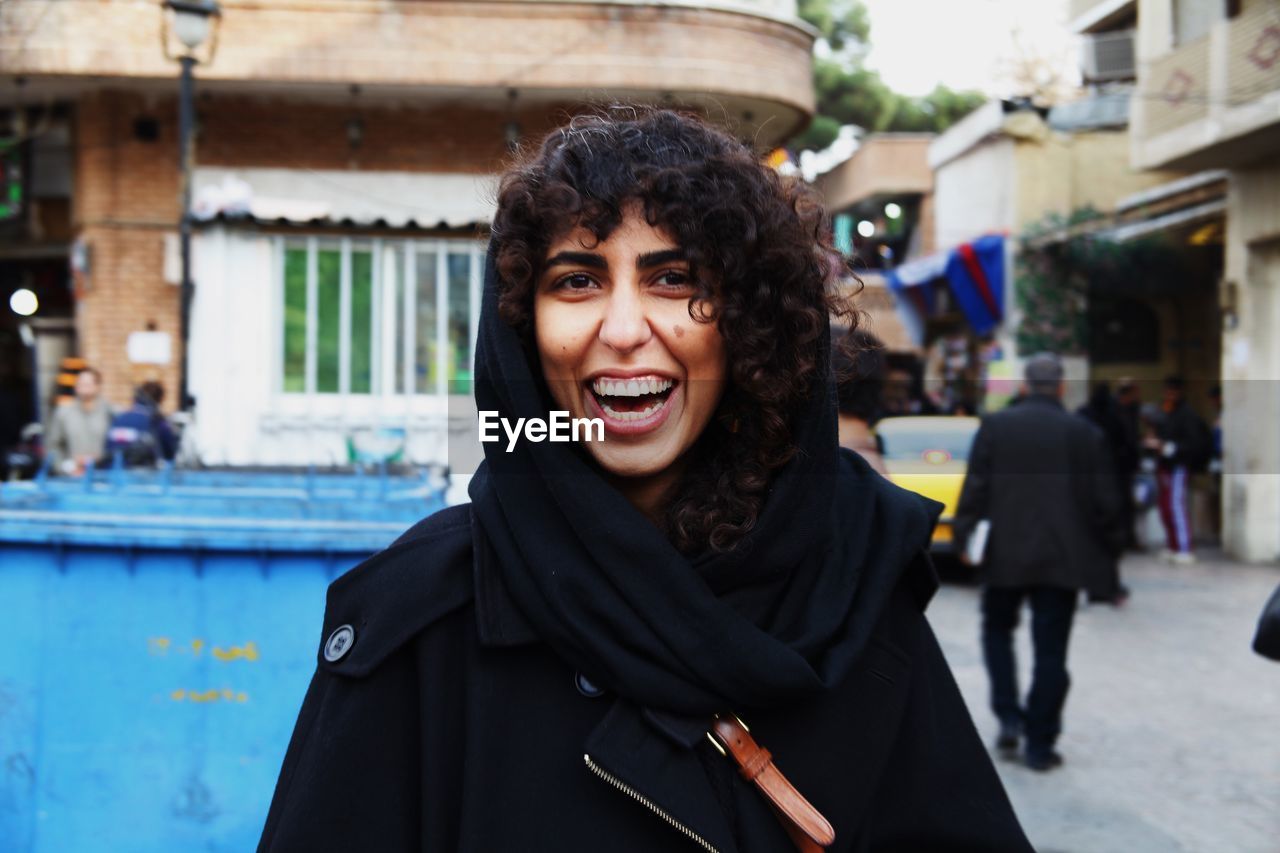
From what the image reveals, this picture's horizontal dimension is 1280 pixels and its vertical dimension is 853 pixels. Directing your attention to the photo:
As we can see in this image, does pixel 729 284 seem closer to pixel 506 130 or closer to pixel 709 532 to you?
pixel 709 532

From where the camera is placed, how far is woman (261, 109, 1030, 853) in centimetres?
161

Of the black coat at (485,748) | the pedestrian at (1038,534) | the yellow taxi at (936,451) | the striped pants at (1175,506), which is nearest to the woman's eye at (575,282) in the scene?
the black coat at (485,748)

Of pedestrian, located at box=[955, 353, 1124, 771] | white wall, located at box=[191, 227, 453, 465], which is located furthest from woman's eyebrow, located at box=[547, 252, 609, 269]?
white wall, located at box=[191, 227, 453, 465]

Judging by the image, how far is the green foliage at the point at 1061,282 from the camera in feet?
59.9

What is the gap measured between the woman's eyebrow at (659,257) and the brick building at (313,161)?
36.0ft

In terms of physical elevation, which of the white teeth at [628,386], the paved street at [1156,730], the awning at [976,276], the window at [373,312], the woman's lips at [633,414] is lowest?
the paved street at [1156,730]

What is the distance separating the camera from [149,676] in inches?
162

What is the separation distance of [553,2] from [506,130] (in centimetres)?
159

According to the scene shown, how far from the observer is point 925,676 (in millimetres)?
1921

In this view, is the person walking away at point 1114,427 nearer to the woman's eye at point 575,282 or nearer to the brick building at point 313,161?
the brick building at point 313,161

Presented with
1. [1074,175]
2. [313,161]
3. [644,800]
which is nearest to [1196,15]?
[1074,175]

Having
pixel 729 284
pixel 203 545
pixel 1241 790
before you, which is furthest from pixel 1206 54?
pixel 729 284

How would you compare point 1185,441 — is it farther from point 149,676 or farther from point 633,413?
point 633,413

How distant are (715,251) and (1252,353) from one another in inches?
563
